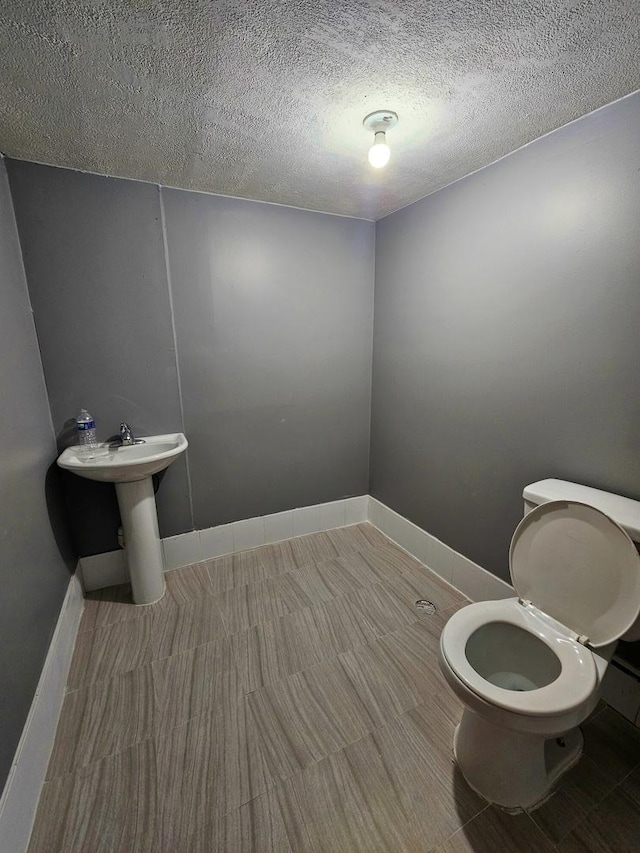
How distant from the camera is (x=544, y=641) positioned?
117cm

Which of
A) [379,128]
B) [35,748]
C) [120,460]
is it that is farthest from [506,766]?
[379,128]

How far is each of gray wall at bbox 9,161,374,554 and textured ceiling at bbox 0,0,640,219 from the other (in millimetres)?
304

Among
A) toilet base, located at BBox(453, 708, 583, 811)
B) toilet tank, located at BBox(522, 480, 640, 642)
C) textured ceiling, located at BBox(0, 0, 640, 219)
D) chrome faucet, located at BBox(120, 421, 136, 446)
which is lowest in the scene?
toilet base, located at BBox(453, 708, 583, 811)

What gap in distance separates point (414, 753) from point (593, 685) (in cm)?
67

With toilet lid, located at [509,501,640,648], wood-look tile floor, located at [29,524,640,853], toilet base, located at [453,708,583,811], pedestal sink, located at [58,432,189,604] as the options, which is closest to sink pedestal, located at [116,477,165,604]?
pedestal sink, located at [58,432,189,604]

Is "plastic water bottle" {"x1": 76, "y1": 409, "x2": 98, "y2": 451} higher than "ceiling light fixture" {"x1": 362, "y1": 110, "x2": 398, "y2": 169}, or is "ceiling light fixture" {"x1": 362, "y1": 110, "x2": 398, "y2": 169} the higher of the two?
"ceiling light fixture" {"x1": 362, "y1": 110, "x2": 398, "y2": 169}

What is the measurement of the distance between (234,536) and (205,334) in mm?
1360

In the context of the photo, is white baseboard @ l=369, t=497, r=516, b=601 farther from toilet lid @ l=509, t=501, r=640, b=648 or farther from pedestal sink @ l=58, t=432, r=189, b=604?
pedestal sink @ l=58, t=432, r=189, b=604

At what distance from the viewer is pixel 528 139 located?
1.44 metres

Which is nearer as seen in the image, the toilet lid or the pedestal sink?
the toilet lid

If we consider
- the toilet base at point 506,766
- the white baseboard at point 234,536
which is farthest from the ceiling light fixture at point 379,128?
the white baseboard at point 234,536

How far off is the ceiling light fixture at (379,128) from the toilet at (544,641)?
146 cm

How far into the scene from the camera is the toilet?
981 millimetres

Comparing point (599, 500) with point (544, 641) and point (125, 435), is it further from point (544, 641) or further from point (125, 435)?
point (125, 435)
